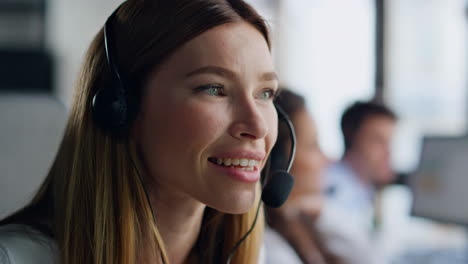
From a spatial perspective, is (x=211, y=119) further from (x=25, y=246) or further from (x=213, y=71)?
(x=25, y=246)

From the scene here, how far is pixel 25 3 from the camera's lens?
13.4 feet

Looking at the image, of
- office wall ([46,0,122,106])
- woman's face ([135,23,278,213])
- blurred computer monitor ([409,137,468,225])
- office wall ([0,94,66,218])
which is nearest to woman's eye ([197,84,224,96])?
woman's face ([135,23,278,213])

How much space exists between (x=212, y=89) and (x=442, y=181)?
1.61 meters

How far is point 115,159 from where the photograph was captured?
78 centimetres

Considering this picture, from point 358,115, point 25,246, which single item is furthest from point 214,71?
point 358,115

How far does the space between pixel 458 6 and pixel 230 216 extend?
3011mm

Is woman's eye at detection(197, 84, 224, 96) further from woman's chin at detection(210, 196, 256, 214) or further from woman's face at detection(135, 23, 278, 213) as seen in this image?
woman's chin at detection(210, 196, 256, 214)

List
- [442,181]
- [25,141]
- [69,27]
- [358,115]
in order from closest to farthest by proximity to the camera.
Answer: [25,141] < [442,181] < [358,115] < [69,27]

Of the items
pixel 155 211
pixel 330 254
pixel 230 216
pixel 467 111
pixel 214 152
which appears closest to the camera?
pixel 214 152

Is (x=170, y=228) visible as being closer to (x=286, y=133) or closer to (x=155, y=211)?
(x=155, y=211)

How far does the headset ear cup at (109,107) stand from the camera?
734mm

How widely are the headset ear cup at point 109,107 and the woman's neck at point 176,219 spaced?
5.8 inches

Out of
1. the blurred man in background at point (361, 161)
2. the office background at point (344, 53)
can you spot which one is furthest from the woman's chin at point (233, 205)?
the office background at point (344, 53)

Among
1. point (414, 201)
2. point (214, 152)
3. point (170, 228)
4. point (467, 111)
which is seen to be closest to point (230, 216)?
point (170, 228)
